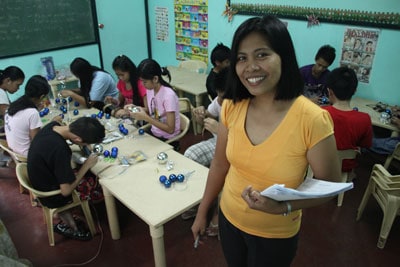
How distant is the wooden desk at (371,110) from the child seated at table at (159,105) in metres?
1.86

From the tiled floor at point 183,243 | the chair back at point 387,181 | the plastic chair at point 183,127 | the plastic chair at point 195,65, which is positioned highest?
the plastic chair at point 195,65

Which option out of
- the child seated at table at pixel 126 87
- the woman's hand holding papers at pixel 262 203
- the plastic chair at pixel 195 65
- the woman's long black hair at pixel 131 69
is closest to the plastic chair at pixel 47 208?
the child seated at table at pixel 126 87

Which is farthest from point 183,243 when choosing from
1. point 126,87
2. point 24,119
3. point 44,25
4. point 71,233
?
point 44,25

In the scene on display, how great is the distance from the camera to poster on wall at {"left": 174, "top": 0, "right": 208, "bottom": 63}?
15.6 feet

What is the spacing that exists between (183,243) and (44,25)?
3905mm

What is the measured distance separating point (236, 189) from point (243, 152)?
0.18m

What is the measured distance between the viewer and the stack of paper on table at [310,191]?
933mm

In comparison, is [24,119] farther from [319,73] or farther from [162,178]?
[319,73]

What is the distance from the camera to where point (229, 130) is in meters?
1.21

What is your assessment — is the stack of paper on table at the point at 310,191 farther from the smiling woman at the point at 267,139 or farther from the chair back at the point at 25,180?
the chair back at the point at 25,180

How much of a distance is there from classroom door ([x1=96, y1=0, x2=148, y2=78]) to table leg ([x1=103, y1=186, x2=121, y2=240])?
3751 mm

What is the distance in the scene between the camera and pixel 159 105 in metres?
2.75


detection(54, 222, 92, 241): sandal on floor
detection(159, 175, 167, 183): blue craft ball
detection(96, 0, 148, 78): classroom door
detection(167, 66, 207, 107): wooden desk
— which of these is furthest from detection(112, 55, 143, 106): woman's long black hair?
detection(96, 0, 148, 78): classroom door

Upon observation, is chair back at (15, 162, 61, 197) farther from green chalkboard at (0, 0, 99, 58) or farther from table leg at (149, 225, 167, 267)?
green chalkboard at (0, 0, 99, 58)
